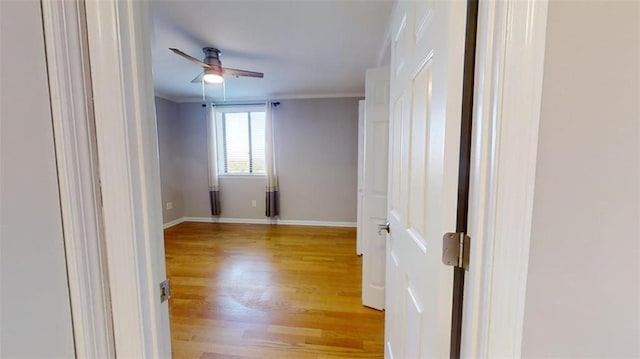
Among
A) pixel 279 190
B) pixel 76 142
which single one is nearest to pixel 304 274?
pixel 279 190

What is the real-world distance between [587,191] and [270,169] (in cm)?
429

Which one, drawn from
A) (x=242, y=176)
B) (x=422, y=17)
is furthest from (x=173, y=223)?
(x=422, y=17)

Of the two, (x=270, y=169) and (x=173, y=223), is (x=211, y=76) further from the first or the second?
(x=173, y=223)

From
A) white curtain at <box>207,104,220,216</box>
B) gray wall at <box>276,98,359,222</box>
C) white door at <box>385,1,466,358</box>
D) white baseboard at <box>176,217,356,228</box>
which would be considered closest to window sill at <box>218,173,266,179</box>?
white curtain at <box>207,104,220,216</box>

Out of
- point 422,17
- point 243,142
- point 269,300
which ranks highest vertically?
point 422,17

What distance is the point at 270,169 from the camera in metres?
4.62

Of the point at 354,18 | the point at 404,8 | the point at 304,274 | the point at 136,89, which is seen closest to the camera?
the point at 136,89

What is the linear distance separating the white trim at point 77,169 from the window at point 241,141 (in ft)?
13.9

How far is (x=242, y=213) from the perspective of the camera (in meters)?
4.97

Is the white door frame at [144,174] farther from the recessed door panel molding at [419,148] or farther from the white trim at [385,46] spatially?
the white trim at [385,46]

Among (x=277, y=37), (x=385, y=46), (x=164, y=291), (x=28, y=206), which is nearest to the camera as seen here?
(x=28, y=206)

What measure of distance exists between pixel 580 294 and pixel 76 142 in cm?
118

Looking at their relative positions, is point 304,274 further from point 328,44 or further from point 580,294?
point 580,294

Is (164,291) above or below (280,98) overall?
below
